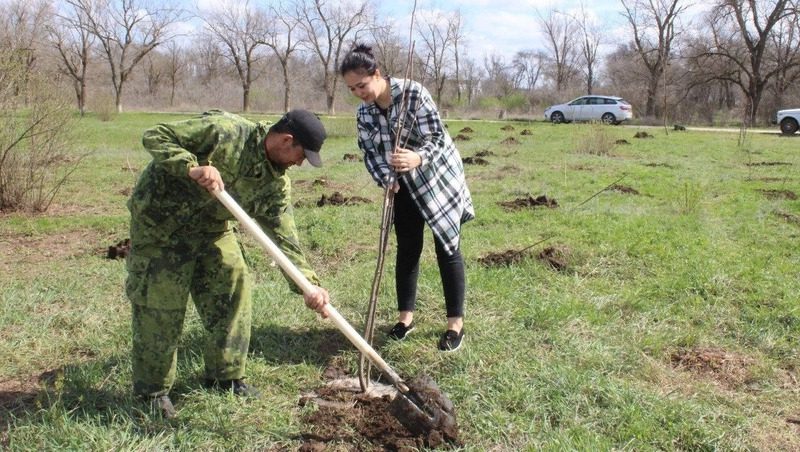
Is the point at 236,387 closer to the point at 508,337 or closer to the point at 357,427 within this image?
the point at 357,427

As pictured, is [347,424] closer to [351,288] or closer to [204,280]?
[204,280]

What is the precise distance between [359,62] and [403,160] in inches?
19.7

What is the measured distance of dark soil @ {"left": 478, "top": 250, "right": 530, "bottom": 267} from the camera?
203 inches

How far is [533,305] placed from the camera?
4117mm

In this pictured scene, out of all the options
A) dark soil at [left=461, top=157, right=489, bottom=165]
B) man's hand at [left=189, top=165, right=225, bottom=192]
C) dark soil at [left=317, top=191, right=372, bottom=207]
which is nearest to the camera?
man's hand at [left=189, top=165, right=225, bottom=192]

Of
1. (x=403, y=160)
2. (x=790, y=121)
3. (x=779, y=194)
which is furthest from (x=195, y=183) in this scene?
(x=790, y=121)

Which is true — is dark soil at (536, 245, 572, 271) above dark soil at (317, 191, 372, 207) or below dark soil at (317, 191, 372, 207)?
below

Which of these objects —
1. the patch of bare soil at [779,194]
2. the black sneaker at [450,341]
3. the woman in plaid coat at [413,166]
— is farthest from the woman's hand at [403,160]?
the patch of bare soil at [779,194]

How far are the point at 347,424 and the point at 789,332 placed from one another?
2.89 m

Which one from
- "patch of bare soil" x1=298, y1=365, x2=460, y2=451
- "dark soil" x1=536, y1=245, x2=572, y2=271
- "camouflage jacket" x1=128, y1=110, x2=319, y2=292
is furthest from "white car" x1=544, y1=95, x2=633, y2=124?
"camouflage jacket" x1=128, y1=110, x2=319, y2=292

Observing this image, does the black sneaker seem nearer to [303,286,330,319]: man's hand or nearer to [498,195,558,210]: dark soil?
[303,286,330,319]: man's hand

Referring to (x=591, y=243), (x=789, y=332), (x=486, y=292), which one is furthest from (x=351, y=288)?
(x=789, y=332)

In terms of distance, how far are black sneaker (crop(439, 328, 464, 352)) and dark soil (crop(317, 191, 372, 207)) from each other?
4.60 metres

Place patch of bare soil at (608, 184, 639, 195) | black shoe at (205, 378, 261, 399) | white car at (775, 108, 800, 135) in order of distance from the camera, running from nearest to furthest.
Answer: black shoe at (205, 378, 261, 399) → patch of bare soil at (608, 184, 639, 195) → white car at (775, 108, 800, 135)
